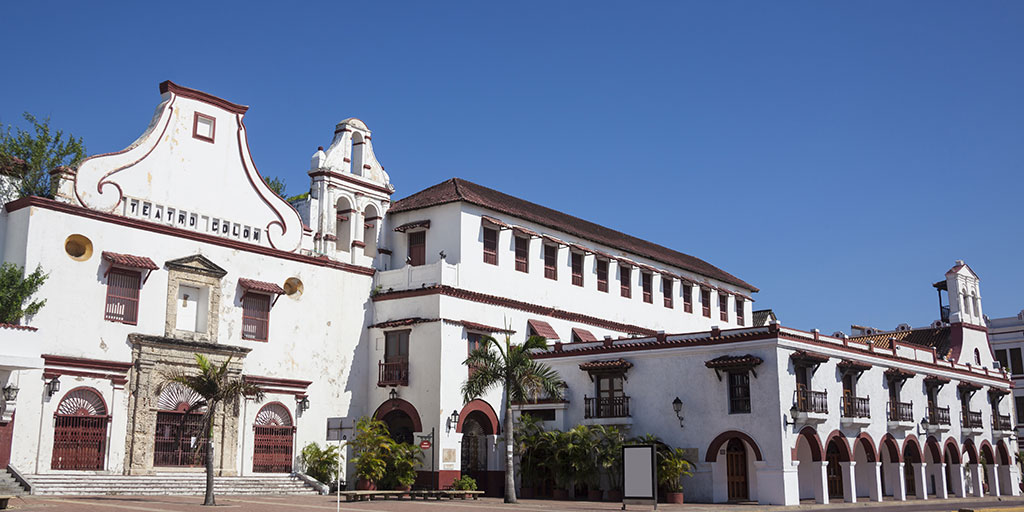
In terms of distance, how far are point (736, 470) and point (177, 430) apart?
1849 cm

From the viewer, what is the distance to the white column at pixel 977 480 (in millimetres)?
43844

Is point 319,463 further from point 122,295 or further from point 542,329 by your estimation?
point 542,329

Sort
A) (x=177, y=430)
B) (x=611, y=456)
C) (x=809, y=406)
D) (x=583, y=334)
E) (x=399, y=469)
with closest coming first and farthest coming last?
(x=177, y=430) < (x=809, y=406) < (x=611, y=456) < (x=399, y=469) < (x=583, y=334)

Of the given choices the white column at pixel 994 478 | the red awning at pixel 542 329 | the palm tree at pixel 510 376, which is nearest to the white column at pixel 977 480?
the white column at pixel 994 478

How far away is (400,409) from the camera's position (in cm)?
3697

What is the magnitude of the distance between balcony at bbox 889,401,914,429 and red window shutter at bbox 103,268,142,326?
2730 centimetres

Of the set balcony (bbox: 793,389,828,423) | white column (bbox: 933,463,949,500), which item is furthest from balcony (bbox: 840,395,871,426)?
white column (bbox: 933,463,949,500)

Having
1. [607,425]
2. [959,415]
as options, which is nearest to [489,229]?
[607,425]

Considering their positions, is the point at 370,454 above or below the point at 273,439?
below

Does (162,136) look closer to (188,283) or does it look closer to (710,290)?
(188,283)

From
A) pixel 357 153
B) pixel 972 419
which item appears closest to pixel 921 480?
pixel 972 419

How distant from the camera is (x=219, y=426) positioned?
3300cm

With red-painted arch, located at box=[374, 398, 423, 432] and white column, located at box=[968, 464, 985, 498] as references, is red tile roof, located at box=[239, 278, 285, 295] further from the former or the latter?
white column, located at box=[968, 464, 985, 498]

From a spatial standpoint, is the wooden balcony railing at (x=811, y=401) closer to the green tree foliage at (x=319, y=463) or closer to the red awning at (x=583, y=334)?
the red awning at (x=583, y=334)
